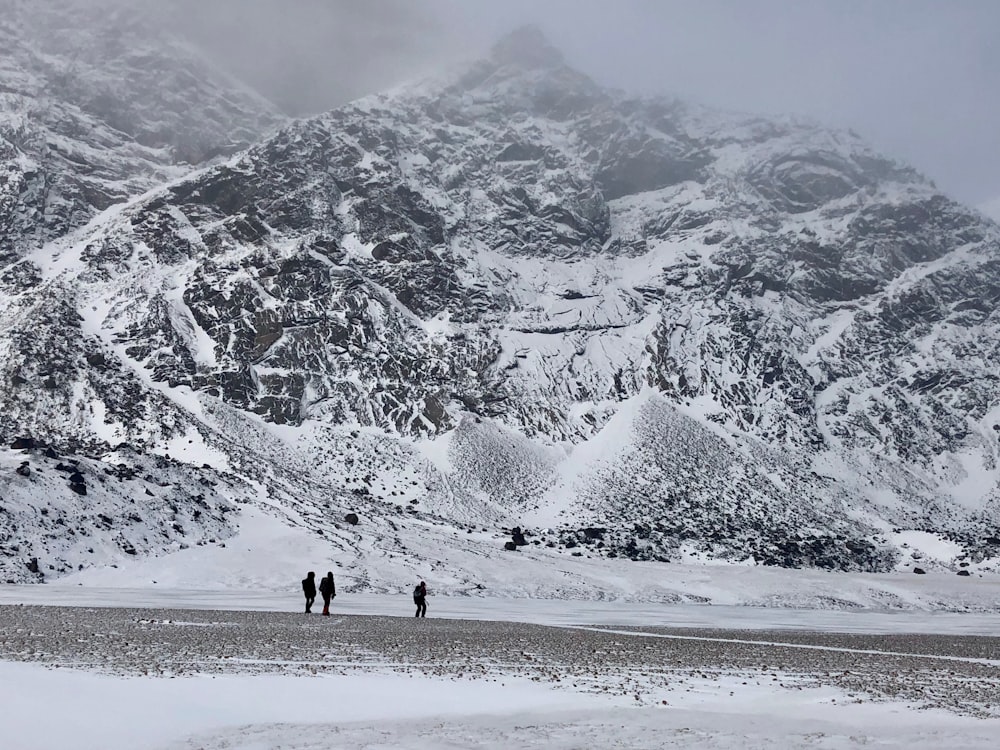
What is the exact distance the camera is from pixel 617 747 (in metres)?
9.76

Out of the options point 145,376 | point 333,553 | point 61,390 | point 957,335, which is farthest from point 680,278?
point 333,553

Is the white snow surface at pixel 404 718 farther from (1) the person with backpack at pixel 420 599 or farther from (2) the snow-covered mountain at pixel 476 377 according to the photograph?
(2) the snow-covered mountain at pixel 476 377

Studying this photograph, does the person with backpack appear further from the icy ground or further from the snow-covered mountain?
the snow-covered mountain

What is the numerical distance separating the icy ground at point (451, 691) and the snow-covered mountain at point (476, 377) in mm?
35292

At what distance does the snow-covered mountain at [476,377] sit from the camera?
9938cm

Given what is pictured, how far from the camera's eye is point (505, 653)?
63.1 ft

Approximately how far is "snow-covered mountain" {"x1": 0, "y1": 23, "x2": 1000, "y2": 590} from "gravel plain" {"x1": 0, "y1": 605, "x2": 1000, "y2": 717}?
30.0 m

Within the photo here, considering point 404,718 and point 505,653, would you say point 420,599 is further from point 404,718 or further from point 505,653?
point 404,718

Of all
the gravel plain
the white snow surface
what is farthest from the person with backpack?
the white snow surface

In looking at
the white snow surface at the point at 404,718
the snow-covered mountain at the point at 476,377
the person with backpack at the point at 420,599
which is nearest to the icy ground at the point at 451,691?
the white snow surface at the point at 404,718

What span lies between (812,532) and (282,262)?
9241 centimetres

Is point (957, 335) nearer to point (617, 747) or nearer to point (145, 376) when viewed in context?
point (145, 376)

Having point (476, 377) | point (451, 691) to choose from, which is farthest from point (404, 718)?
point (476, 377)

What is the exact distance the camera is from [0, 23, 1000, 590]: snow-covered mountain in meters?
99.4
